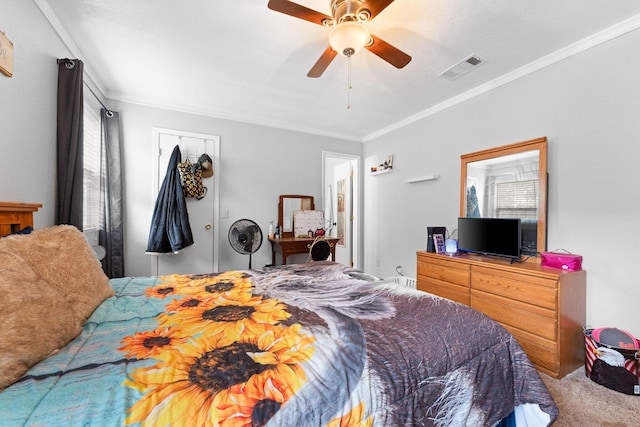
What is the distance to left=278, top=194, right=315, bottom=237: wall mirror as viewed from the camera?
3.81 m

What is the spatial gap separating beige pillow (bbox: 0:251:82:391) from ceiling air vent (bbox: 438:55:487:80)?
120 inches

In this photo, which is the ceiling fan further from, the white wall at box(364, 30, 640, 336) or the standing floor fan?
the standing floor fan

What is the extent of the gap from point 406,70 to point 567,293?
7.30 ft

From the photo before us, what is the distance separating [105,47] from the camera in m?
2.13

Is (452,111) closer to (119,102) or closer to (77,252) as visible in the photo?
(77,252)

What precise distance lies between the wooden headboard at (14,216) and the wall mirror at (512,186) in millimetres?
3482

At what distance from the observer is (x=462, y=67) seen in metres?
2.37

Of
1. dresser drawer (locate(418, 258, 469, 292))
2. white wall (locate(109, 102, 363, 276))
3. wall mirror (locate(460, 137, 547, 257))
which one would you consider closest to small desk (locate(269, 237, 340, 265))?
white wall (locate(109, 102, 363, 276))

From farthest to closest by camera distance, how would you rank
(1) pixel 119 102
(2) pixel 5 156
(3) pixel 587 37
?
(1) pixel 119 102
(3) pixel 587 37
(2) pixel 5 156

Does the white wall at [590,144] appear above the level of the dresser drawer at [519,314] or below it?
above

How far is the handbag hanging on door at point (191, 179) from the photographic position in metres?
3.09

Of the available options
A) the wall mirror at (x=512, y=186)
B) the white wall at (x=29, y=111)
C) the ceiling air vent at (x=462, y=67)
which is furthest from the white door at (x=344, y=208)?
the white wall at (x=29, y=111)

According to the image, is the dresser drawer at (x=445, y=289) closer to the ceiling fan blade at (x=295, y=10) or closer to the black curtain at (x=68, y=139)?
the ceiling fan blade at (x=295, y=10)

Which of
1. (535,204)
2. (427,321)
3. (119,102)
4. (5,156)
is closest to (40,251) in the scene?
(5,156)
